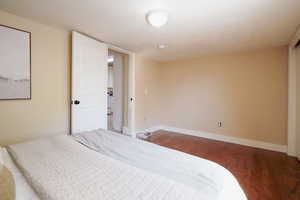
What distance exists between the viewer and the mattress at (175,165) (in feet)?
2.75

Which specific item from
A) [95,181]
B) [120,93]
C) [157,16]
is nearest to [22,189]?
[95,181]

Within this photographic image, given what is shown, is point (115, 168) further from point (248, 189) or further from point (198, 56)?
point (198, 56)

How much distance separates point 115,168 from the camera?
3.15 feet

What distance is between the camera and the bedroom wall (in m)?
2.96

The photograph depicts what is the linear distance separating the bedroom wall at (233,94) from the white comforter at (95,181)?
9.29ft

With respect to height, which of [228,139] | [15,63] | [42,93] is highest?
[15,63]

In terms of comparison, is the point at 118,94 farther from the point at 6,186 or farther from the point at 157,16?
the point at 6,186

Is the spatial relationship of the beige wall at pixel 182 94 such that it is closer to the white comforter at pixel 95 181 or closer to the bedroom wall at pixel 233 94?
the bedroom wall at pixel 233 94

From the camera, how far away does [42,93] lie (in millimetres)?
2094

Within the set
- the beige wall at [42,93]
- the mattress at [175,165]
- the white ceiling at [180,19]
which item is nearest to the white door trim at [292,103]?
the white ceiling at [180,19]

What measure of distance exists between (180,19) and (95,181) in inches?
77.8

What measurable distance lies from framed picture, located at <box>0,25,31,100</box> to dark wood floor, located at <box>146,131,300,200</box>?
266 cm

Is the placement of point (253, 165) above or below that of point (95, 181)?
below

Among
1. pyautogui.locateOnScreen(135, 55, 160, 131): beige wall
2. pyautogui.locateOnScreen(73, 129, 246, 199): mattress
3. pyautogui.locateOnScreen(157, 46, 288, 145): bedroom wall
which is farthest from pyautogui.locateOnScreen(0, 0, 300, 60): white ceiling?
pyautogui.locateOnScreen(73, 129, 246, 199): mattress
